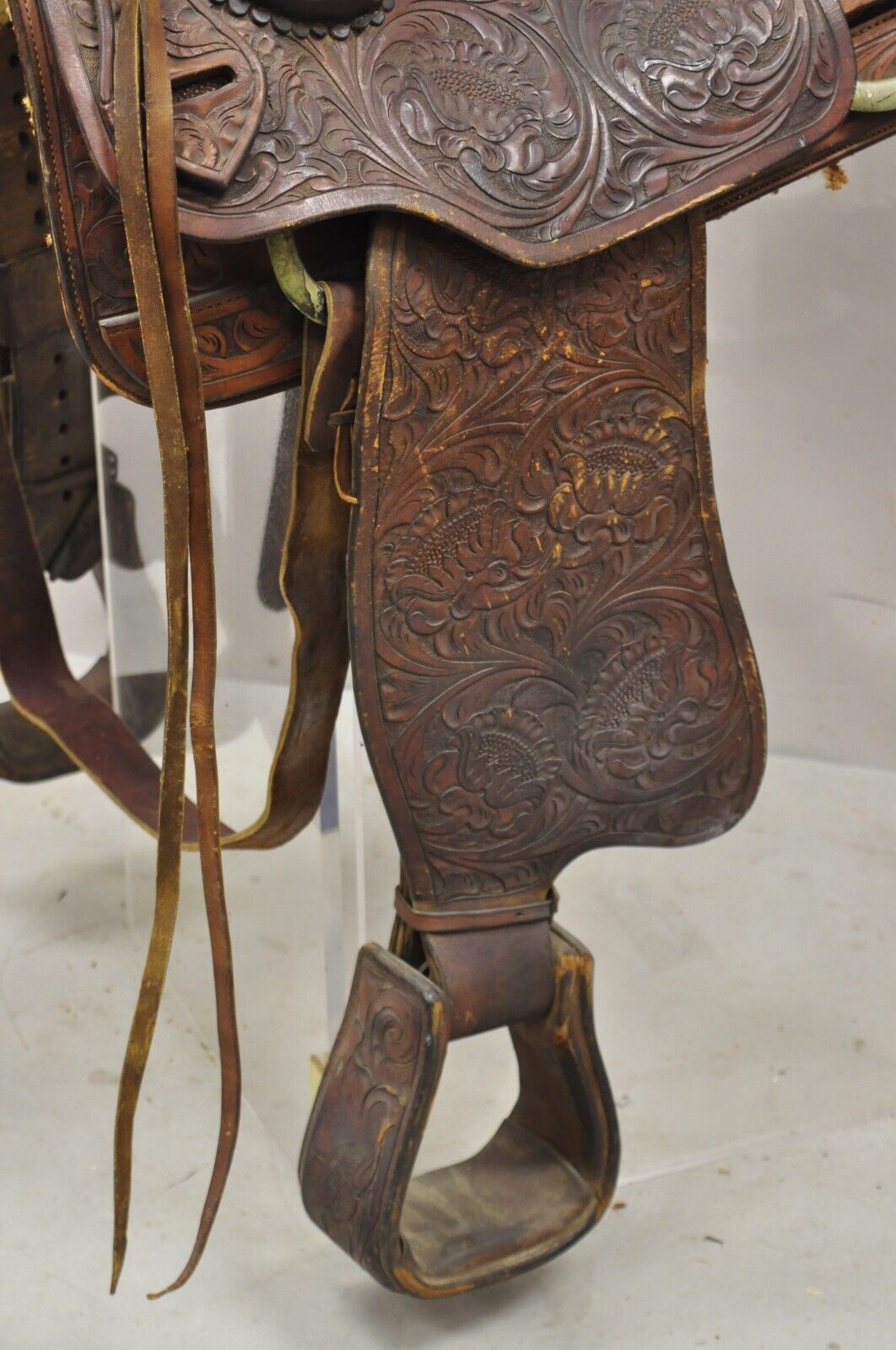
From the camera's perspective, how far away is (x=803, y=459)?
1.38 m

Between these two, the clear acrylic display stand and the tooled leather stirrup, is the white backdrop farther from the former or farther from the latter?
the tooled leather stirrup

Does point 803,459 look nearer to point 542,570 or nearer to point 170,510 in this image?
point 542,570

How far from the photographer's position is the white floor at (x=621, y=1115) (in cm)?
117

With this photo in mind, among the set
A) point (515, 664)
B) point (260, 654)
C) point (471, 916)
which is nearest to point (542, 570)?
point (515, 664)

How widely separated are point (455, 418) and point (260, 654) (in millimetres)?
511

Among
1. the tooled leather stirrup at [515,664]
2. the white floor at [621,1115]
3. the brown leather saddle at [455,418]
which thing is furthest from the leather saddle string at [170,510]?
the white floor at [621,1115]

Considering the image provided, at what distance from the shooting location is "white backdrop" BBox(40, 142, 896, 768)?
51.3 inches

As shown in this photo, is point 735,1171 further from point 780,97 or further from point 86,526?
point 86,526

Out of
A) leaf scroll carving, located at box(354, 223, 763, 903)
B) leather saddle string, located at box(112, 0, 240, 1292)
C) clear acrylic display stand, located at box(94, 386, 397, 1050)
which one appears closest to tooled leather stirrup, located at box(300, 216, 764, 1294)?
leaf scroll carving, located at box(354, 223, 763, 903)

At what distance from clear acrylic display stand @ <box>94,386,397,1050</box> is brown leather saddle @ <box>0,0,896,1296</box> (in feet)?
0.51

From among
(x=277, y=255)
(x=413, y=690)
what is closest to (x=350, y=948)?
(x=413, y=690)

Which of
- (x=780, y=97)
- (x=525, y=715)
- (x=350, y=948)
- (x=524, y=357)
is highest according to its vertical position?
(x=780, y=97)

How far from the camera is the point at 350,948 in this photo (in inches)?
52.9

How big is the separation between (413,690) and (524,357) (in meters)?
0.24
